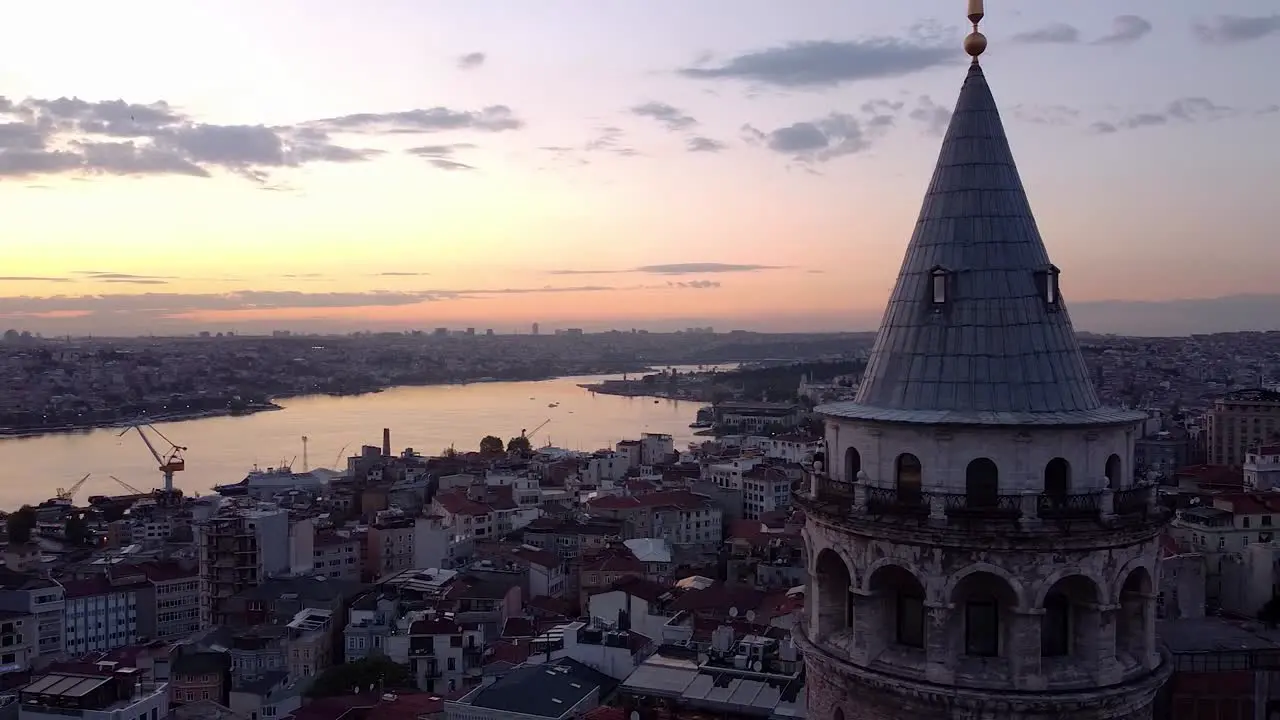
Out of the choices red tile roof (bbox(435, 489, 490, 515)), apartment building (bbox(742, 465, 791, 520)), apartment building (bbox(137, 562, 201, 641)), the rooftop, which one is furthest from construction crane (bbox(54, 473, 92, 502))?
the rooftop

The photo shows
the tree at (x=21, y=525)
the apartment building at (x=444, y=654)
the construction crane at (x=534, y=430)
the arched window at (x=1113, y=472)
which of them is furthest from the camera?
the construction crane at (x=534, y=430)

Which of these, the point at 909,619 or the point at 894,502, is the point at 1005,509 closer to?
the point at 894,502

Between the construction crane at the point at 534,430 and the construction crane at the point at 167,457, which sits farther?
the construction crane at the point at 534,430

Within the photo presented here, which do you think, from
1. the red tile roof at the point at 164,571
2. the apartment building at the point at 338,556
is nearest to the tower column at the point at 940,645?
the red tile roof at the point at 164,571

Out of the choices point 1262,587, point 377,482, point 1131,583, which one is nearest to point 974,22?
point 1131,583

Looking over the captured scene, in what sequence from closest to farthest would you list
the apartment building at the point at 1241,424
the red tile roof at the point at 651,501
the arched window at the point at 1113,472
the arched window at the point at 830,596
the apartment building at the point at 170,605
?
1. the arched window at the point at 1113,472
2. the arched window at the point at 830,596
3. the apartment building at the point at 170,605
4. the red tile roof at the point at 651,501
5. the apartment building at the point at 1241,424

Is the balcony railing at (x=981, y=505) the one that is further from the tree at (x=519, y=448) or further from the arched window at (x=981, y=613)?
the tree at (x=519, y=448)
